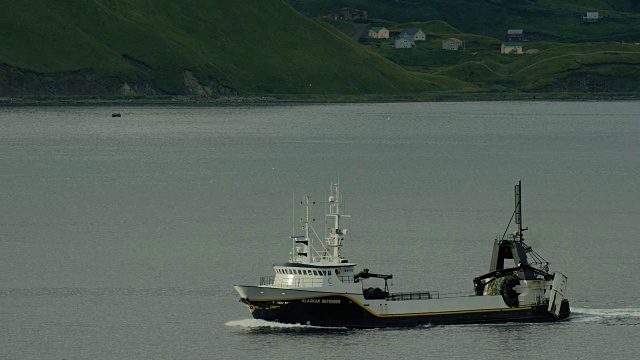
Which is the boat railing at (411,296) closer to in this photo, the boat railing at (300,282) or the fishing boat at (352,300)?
the fishing boat at (352,300)

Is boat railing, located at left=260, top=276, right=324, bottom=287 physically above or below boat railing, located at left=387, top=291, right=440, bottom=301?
above

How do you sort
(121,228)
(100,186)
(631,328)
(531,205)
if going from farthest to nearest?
1. (100,186)
2. (531,205)
3. (121,228)
4. (631,328)

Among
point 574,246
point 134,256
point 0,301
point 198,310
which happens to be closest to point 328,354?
point 198,310

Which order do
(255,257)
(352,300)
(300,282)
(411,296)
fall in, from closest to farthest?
(300,282) → (352,300) → (411,296) → (255,257)

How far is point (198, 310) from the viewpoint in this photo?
9262 cm

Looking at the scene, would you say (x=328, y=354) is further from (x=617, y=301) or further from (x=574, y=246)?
(x=574, y=246)

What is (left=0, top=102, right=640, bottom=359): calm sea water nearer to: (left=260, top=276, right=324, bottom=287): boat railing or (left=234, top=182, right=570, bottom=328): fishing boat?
(left=234, top=182, right=570, bottom=328): fishing boat

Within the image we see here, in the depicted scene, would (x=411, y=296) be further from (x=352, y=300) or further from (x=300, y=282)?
(x=300, y=282)

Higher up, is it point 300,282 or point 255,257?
point 255,257

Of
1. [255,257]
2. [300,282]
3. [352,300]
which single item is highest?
[255,257]

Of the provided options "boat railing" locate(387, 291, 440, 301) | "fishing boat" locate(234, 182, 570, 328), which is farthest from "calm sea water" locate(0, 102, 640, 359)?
"boat railing" locate(387, 291, 440, 301)

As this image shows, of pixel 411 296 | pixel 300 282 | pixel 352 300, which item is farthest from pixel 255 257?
pixel 352 300

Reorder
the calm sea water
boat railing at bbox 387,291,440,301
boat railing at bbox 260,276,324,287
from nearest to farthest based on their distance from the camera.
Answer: the calm sea water, boat railing at bbox 260,276,324,287, boat railing at bbox 387,291,440,301

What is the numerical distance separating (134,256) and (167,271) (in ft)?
27.5
